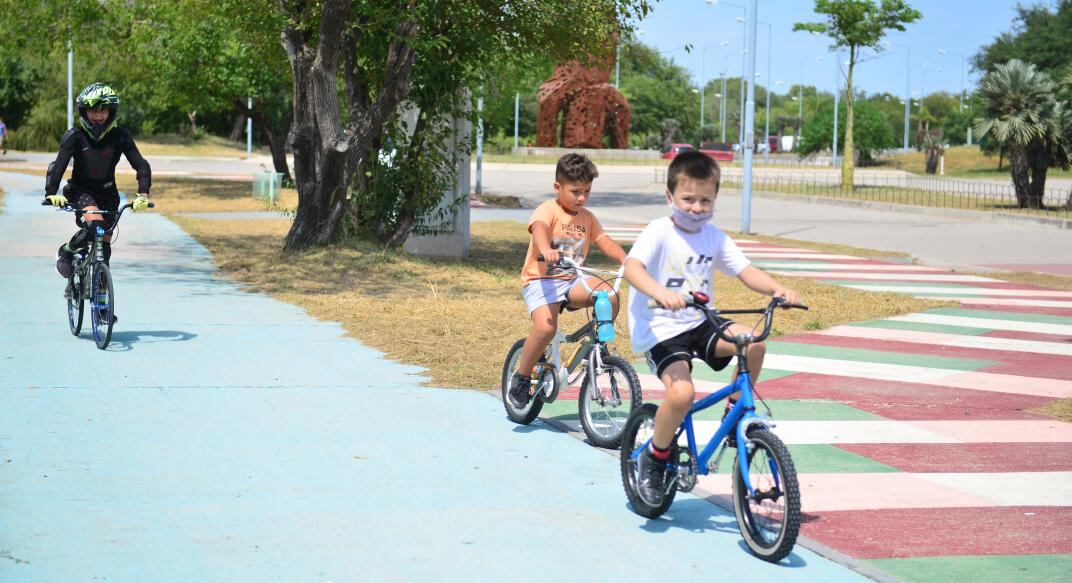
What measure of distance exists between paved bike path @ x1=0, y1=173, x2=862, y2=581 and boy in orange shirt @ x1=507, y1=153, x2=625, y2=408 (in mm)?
680

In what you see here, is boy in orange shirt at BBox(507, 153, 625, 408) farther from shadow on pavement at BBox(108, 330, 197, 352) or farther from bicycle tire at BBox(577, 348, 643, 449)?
shadow on pavement at BBox(108, 330, 197, 352)

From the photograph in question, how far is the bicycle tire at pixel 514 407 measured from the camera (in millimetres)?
6926

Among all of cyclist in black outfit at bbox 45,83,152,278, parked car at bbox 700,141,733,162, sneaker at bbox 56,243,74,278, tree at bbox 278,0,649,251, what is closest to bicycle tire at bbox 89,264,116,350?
cyclist in black outfit at bbox 45,83,152,278

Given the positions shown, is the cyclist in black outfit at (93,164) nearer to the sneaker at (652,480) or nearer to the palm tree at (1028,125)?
the sneaker at (652,480)

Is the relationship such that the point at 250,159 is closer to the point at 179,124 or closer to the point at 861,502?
the point at 179,124

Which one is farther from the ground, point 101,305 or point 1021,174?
point 1021,174

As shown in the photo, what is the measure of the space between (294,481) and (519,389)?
1.58 m

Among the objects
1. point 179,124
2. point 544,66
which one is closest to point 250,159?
point 179,124

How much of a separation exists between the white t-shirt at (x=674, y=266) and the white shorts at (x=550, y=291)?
Answer: 1.46 metres

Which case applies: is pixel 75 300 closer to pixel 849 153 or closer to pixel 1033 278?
pixel 1033 278

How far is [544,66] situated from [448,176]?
3545 millimetres

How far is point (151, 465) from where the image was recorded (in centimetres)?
597

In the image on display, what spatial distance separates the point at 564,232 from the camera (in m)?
6.50

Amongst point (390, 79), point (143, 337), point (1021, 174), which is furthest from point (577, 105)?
point (143, 337)
